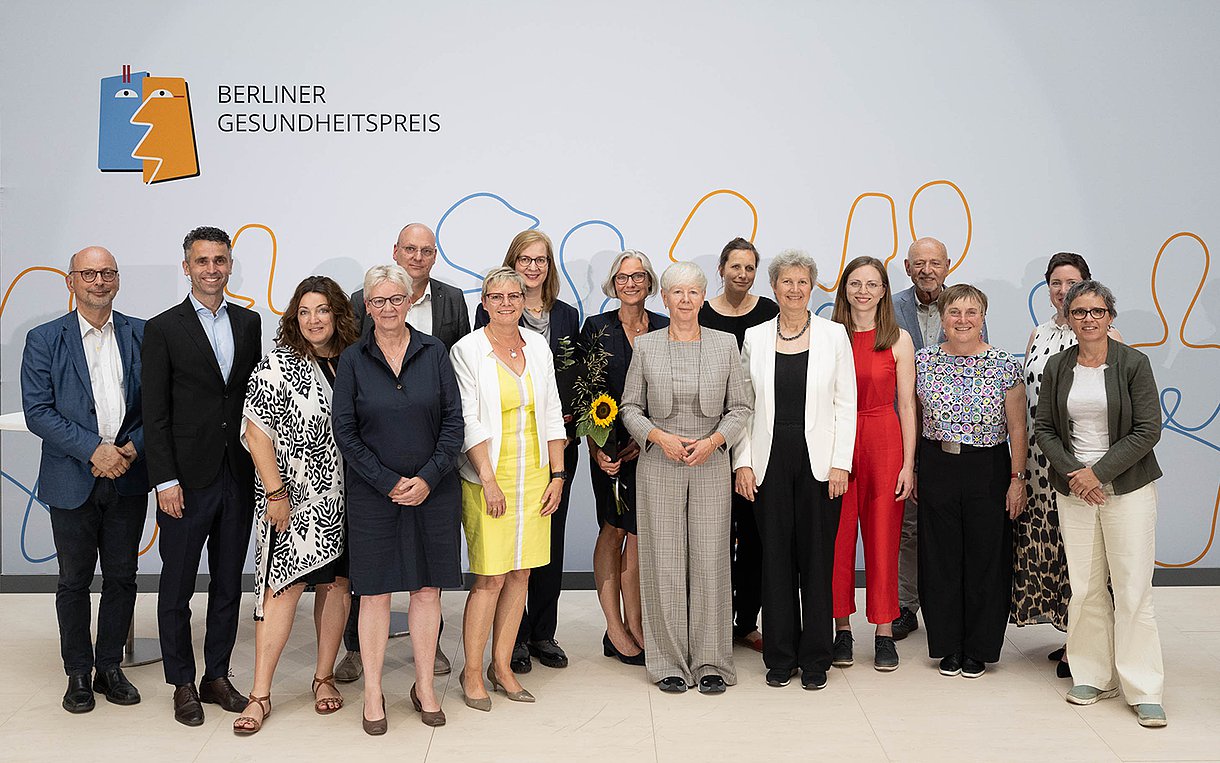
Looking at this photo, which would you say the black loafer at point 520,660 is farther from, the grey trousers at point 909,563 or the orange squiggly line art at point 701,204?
the orange squiggly line art at point 701,204

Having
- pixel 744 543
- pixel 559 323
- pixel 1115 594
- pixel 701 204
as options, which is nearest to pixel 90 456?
pixel 559 323

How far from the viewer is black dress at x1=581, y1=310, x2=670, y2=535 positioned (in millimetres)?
4172

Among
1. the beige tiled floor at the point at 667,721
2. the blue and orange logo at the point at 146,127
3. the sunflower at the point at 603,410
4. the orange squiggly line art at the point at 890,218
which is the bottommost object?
the beige tiled floor at the point at 667,721

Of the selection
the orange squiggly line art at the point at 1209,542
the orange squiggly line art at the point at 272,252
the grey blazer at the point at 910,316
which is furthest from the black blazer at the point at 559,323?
the orange squiggly line art at the point at 1209,542

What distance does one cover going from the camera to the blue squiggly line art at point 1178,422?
18.2 feet

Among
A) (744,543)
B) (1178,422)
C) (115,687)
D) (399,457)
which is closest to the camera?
(399,457)

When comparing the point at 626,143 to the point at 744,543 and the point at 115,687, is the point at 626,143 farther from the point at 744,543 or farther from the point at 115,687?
the point at 115,687

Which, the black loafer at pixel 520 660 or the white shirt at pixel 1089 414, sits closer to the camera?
the white shirt at pixel 1089 414

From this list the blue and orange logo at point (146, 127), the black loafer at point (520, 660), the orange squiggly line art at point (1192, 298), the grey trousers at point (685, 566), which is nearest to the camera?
the grey trousers at point (685, 566)

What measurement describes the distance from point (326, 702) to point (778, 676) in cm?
172

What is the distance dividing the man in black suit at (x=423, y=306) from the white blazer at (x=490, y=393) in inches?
19.9

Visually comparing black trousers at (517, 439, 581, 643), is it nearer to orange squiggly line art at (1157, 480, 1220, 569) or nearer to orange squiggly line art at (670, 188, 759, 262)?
orange squiggly line art at (670, 188, 759, 262)

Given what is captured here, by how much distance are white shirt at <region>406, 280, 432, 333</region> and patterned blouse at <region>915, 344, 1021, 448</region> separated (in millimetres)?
Result: 2028

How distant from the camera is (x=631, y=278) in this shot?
13.5ft
